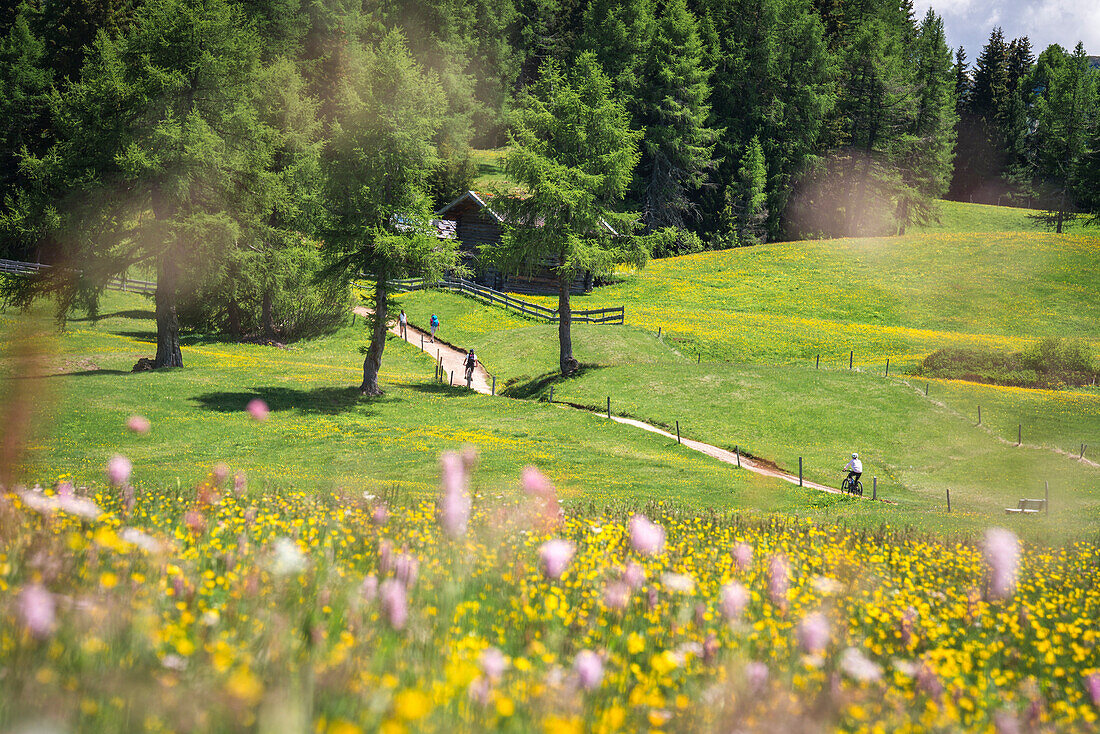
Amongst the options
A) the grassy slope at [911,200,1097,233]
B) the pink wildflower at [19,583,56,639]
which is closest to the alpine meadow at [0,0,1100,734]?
the pink wildflower at [19,583,56,639]

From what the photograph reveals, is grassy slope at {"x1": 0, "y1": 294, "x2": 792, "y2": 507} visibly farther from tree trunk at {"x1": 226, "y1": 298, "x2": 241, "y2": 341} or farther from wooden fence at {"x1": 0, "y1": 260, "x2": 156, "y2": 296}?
wooden fence at {"x1": 0, "y1": 260, "x2": 156, "y2": 296}

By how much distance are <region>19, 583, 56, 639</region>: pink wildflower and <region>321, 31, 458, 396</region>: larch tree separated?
2949 cm

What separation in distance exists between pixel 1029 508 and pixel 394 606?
22.0m

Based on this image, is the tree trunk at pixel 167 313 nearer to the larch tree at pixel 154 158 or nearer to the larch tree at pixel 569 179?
the larch tree at pixel 154 158

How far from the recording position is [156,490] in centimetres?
1069

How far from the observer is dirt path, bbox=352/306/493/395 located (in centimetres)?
4094

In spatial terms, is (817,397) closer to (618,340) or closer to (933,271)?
(618,340)

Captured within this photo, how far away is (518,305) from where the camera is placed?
57812 millimetres

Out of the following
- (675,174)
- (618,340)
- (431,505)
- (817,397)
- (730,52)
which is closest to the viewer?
(431,505)

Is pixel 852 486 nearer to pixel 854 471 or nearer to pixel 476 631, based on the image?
pixel 854 471

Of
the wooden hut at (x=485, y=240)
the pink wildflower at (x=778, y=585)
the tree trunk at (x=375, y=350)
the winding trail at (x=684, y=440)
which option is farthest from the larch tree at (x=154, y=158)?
the wooden hut at (x=485, y=240)

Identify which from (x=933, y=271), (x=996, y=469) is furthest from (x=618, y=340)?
(x=933, y=271)

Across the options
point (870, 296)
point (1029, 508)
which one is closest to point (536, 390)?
point (1029, 508)

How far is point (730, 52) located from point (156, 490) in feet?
311
